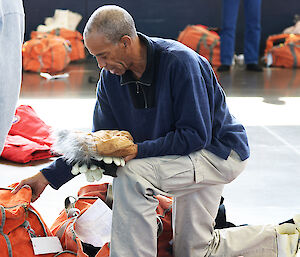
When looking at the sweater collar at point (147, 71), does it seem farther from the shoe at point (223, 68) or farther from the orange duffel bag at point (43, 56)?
the shoe at point (223, 68)

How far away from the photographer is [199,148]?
2.22m

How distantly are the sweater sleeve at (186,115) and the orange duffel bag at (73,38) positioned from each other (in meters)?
6.99

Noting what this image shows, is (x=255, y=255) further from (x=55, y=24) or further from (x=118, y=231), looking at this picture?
(x=55, y=24)

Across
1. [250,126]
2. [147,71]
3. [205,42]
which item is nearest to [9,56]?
[147,71]

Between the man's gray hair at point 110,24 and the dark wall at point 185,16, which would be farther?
the dark wall at point 185,16

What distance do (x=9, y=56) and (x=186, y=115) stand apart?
2.30 feet

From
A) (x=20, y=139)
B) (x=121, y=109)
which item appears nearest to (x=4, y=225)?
(x=121, y=109)

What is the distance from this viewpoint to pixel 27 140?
13.7 feet

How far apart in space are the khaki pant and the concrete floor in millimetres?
468

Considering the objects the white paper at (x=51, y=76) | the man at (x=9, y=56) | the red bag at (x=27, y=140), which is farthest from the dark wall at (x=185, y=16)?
the man at (x=9, y=56)

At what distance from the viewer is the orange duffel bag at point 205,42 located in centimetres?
841

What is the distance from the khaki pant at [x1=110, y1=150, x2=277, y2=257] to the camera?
6.97 ft

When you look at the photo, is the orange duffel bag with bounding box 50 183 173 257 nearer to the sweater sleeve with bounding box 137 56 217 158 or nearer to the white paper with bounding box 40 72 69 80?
the sweater sleeve with bounding box 137 56 217 158

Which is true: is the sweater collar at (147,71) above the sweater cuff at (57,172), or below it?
above
